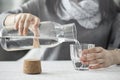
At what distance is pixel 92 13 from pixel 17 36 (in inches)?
23.6

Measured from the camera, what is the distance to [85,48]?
97cm

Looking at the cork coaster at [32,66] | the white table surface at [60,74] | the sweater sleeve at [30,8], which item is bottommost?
the white table surface at [60,74]

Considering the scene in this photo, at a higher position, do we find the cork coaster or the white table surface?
the cork coaster

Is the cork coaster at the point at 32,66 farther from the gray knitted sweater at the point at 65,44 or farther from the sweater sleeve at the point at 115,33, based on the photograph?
the sweater sleeve at the point at 115,33

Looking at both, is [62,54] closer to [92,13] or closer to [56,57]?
[56,57]

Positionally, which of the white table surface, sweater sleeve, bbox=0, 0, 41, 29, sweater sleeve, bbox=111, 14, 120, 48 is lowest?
the white table surface

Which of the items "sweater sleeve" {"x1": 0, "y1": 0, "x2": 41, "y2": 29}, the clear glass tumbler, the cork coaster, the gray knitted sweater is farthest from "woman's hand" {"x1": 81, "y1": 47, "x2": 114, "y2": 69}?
"sweater sleeve" {"x1": 0, "y1": 0, "x2": 41, "y2": 29}

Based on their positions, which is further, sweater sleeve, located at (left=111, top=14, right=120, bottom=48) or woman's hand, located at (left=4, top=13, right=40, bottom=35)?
sweater sleeve, located at (left=111, top=14, right=120, bottom=48)

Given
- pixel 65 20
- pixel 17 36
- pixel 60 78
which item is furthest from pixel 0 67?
pixel 65 20

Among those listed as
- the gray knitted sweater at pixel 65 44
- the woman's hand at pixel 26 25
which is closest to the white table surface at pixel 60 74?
the woman's hand at pixel 26 25

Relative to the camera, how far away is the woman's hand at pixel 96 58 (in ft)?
3.12

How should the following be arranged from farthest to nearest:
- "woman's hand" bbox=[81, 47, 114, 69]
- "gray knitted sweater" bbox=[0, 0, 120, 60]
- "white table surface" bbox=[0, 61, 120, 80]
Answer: "gray knitted sweater" bbox=[0, 0, 120, 60]
"woman's hand" bbox=[81, 47, 114, 69]
"white table surface" bbox=[0, 61, 120, 80]

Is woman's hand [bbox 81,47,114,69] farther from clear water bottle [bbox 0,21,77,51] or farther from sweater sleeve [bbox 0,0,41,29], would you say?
sweater sleeve [bbox 0,0,41,29]

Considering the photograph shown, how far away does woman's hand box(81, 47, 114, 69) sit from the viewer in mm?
952
